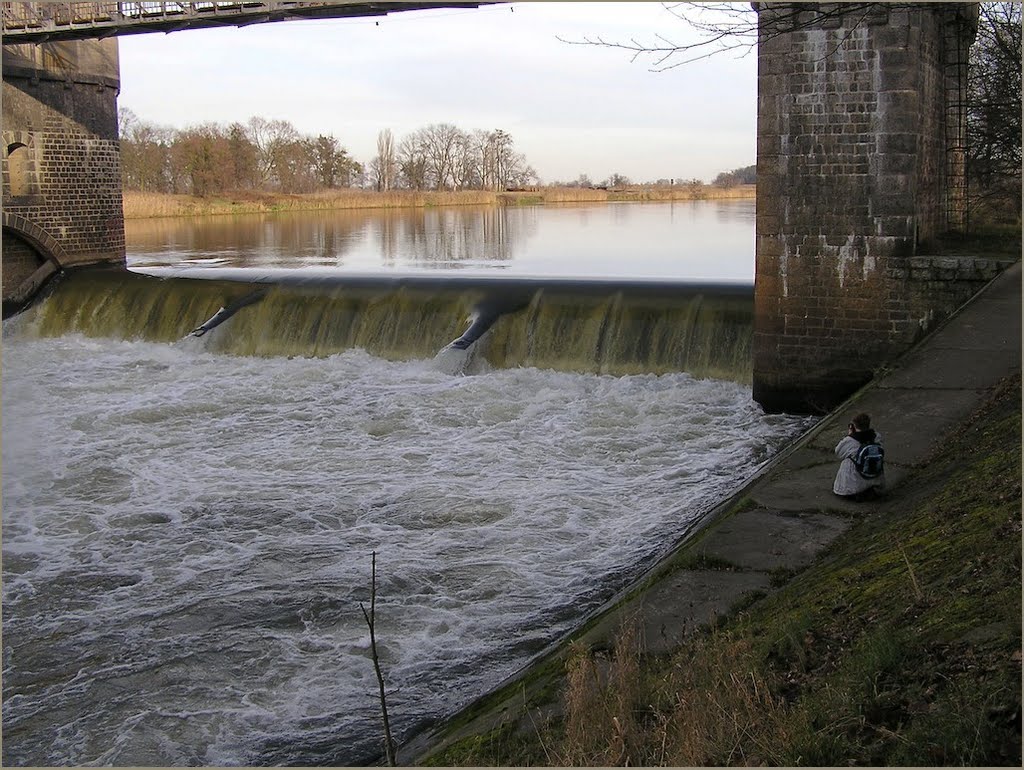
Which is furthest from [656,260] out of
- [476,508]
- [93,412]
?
[476,508]

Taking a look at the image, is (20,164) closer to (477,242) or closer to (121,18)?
(121,18)

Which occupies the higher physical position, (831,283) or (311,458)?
(831,283)

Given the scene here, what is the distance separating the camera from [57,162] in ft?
75.0

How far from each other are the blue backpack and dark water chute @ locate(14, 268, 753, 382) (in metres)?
7.00

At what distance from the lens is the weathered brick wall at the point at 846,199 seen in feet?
41.3

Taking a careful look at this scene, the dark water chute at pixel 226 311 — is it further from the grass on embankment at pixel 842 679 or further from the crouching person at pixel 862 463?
the grass on embankment at pixel 842 679

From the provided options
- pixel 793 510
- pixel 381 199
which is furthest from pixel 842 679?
pixel 381 199

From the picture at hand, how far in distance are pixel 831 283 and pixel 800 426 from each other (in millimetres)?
1741

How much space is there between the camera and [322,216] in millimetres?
56906

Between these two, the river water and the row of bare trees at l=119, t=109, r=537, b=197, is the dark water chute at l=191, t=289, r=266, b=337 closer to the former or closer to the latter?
the river water

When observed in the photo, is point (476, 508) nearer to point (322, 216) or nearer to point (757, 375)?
point (757, 375)

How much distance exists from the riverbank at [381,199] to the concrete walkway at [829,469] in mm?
43661

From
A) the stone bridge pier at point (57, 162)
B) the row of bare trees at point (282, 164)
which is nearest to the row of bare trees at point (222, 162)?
the row of bare trees at point (282, 164)

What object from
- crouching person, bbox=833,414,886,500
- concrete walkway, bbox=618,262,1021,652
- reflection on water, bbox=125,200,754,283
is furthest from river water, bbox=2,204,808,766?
reflection on water, bbox=125,200,754,283
